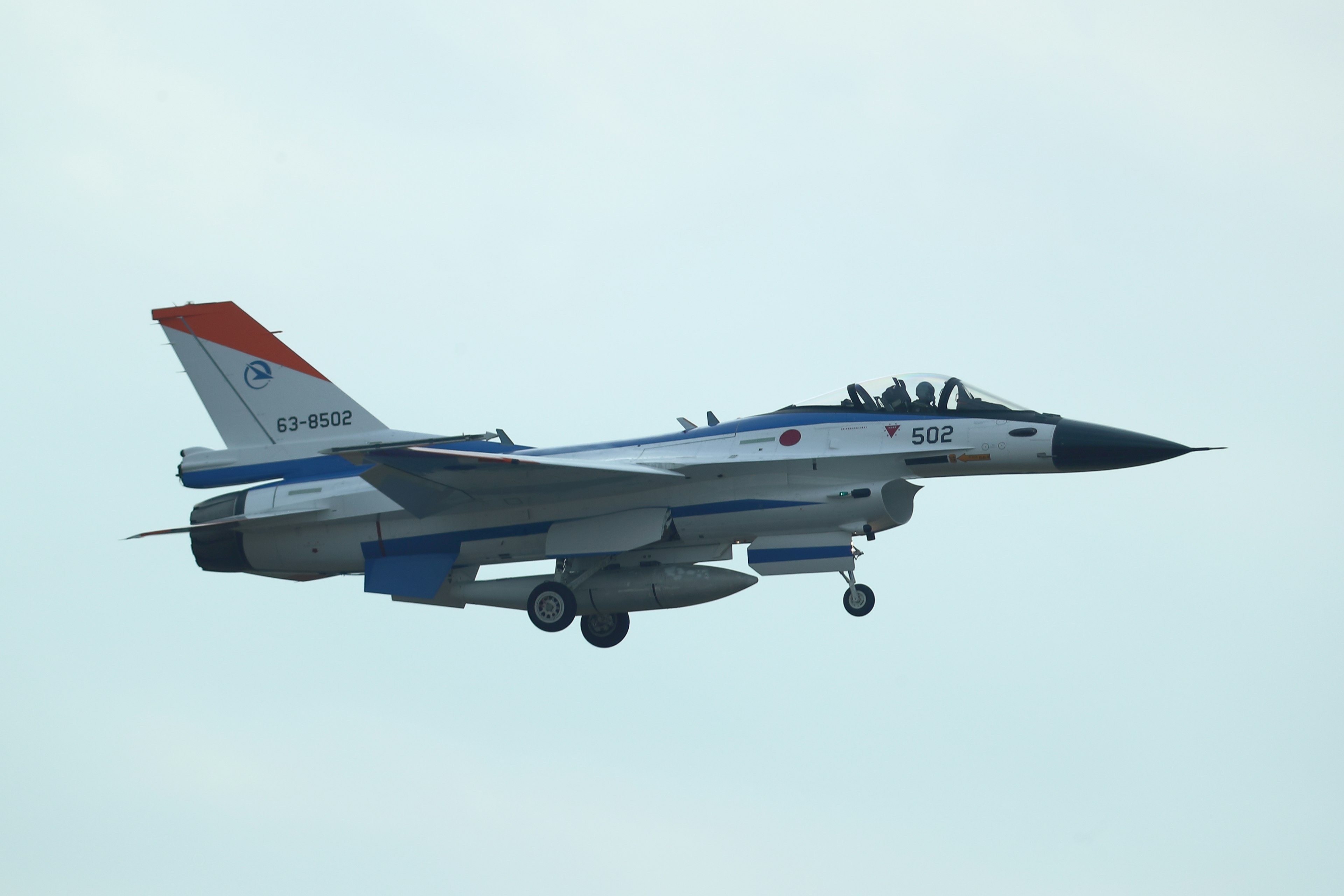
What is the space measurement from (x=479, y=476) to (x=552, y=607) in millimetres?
2564

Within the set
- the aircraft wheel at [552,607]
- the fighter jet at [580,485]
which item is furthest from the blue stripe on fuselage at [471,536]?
the aircraft wheel at [552,607]

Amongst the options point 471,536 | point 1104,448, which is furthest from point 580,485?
point 1104,448

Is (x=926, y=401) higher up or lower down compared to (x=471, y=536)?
higher up

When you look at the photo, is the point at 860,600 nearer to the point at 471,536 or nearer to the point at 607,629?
the point at 607,629

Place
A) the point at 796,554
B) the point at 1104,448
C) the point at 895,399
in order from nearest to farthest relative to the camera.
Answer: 1. the point at 1104,448
2. the point at 895,399
3. the point at 796,554

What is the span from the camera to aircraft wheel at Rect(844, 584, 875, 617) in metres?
21.5

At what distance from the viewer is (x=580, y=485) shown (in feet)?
71.3

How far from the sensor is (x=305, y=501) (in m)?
23.1

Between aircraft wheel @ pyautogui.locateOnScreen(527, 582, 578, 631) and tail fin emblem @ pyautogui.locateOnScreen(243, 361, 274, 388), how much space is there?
5.43 metres

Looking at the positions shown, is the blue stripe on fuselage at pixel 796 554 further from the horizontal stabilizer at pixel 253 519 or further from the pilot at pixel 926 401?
the horizontal stabilizer at pixel 253 519

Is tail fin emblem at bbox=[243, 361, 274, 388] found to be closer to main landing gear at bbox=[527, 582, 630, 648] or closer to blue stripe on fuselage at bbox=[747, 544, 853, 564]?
main landing gear at bbox=[527, 582, 630, 648]

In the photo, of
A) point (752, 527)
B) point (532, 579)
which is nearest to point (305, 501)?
point (532, 579)

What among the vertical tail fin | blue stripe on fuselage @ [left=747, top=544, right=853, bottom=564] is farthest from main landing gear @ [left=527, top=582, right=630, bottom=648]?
the vertical tail fin

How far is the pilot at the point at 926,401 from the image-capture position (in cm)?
2133
